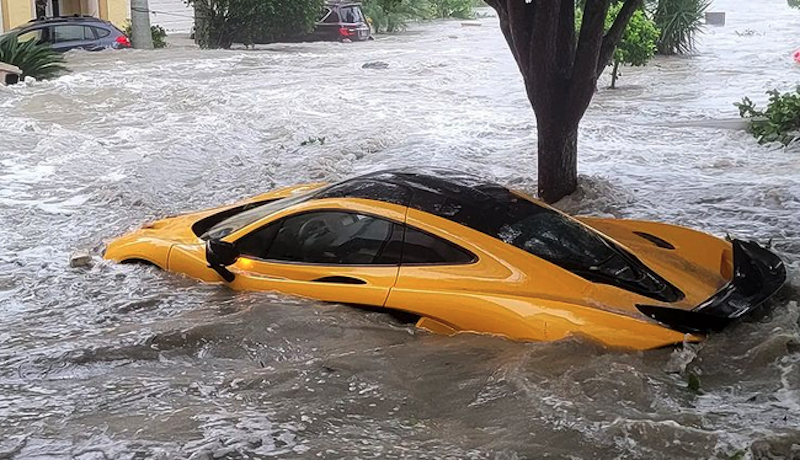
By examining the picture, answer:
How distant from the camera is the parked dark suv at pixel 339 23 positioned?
28797 millimetres

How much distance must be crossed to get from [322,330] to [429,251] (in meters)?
0.75

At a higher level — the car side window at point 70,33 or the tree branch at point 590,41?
the car side window at point 70,33

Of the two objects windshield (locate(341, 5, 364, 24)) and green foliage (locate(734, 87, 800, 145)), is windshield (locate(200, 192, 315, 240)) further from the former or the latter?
windshield (locate(341, 5, 364, 24))

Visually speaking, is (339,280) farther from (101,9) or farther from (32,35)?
(101,9)

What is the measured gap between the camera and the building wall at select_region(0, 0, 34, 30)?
24.2 metres

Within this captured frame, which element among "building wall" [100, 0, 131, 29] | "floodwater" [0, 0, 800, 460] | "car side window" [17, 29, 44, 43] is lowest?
"floodwater" [0, 0, 800, 460]

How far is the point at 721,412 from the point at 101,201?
8.17 m

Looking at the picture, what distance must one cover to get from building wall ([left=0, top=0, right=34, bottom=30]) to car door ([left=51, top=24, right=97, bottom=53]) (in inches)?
129

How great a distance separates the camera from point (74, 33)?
22047 mm

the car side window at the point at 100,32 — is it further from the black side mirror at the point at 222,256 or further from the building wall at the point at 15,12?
the black side mirror at the point at 222,256

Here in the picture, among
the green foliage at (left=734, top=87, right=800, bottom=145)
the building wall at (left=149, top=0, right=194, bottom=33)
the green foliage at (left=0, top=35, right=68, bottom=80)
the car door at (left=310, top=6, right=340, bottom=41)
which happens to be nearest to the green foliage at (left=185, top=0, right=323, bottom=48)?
the car door at (left=310, top=6, right=340, bottom=41)

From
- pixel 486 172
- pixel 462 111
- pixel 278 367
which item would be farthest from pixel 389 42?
pixel 278 367

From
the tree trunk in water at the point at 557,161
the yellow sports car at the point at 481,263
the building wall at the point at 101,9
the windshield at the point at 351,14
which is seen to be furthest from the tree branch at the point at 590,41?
the windshield at the point at 351,14

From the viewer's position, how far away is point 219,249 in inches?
217
